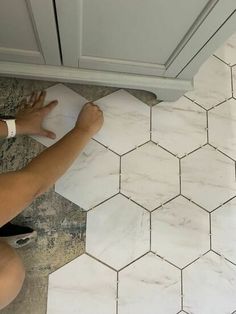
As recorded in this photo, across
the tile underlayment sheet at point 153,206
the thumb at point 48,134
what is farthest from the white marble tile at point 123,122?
the thumb at point 48,134

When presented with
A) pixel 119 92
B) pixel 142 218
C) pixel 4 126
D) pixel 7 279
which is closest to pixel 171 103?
pixel 119 92

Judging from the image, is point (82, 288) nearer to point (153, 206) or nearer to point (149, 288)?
point (149, 288)

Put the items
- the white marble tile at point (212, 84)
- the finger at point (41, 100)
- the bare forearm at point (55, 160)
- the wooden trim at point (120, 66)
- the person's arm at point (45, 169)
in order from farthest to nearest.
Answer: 1. the white marble tile at point (212, 84)
2. the finger at point (41, 100)
3. the wooden trim at point (120, 66)
4. the bare forearm at point (55, 160)
5. the person's arm at point (45, 169)

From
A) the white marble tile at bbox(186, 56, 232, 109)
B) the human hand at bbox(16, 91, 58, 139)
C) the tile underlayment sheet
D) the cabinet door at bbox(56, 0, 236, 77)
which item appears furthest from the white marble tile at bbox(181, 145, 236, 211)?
the human hand at bbox(16, 91, 58, 139)

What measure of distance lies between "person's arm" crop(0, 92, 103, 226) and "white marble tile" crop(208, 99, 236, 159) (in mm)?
319

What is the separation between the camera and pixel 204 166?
112 cm

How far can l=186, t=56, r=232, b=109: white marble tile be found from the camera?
1176 mm

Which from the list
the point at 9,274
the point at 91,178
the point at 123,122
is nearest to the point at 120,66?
the point at 123,122

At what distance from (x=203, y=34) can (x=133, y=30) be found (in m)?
0.14

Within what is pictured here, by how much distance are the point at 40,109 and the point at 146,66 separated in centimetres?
28

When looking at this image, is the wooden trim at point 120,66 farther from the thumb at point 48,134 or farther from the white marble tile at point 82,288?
the white marble tile at point 82,288

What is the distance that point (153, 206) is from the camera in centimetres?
107

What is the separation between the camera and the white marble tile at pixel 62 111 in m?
1.08

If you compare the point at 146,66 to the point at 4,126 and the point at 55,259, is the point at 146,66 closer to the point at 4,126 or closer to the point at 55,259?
the point at 4,126
